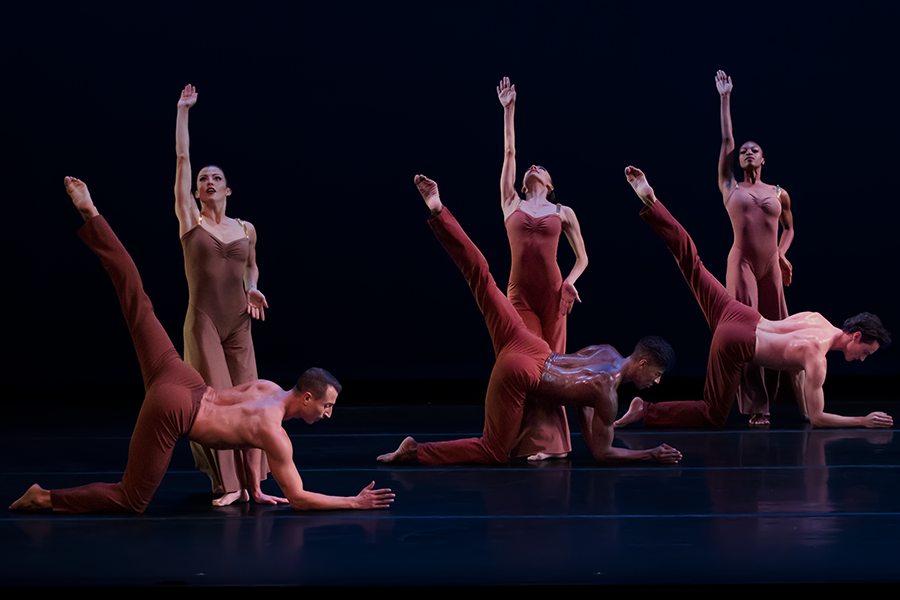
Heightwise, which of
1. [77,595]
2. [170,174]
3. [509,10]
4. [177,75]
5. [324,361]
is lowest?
[77,595]

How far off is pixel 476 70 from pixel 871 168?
2809mm

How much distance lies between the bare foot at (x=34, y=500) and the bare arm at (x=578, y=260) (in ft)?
7.84

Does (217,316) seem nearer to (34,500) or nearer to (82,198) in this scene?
(82,198)

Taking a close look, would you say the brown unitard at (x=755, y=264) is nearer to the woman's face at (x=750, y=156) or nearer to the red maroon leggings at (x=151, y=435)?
the woman's face at (x=750, y=156)

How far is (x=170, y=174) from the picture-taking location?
690 cm

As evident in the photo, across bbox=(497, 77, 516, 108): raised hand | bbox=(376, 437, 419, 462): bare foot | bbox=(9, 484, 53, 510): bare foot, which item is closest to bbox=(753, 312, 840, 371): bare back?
bbox=(497, 77, 516, 108): raised hand

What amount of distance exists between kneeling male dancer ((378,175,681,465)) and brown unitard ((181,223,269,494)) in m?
0.78

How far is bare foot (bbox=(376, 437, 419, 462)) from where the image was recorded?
164 inches

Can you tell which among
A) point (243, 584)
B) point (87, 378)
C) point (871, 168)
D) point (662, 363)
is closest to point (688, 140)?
point (871, 168)

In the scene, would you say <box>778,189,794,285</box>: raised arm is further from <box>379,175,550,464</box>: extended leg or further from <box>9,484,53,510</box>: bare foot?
<box>9,484,53,510</box>: bare foot

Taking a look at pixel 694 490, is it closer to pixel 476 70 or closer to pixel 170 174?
pixel 476 70

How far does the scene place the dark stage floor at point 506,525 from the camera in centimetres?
250

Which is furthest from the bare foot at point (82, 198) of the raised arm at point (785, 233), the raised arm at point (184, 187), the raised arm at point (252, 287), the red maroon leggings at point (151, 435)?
the raised arm at point (785, 233)

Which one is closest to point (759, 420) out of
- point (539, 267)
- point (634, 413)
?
point (634, 413)
